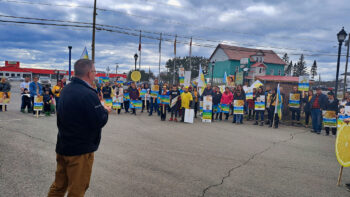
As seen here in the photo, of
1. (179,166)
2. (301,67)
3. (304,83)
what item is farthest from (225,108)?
(301,67)

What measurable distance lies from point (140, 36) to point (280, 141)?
721 inches

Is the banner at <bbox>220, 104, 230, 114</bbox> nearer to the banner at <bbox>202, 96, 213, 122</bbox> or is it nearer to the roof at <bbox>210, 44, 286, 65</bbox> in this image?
the banner at <bbox>202, 96, 213, 122</bbox>

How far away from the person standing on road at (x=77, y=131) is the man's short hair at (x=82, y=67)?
0.07 meters

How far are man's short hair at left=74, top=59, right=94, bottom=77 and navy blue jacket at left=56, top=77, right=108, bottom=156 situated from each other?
0.13 m

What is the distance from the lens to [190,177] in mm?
4934

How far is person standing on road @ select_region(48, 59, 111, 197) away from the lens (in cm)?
269

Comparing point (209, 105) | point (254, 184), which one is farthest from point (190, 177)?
point (209, 105)

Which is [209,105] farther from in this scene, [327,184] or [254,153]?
[327,184]

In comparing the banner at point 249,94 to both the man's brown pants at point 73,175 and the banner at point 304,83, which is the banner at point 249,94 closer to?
the banner at point 304,83

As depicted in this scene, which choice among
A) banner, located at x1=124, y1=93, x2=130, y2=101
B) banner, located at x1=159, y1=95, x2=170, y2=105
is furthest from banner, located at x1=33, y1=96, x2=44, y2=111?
banner, located at x1=159, y1=95, x2=170, y2=105

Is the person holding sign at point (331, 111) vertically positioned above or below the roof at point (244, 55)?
below

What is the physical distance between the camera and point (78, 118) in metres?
2.70

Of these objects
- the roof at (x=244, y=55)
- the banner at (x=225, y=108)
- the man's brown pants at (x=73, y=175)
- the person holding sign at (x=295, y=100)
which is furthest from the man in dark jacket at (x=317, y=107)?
the roof at (x=244, y=55)

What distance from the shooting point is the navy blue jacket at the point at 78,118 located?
8.80 feet
